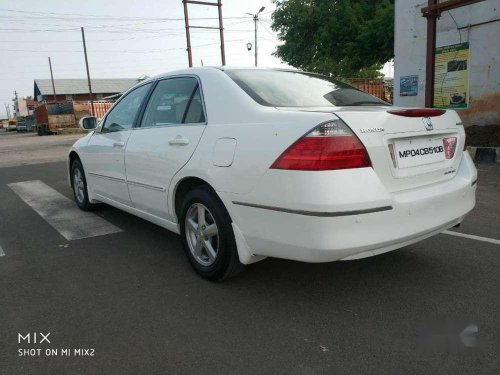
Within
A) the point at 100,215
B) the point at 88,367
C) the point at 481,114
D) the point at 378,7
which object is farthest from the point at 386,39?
the point at 88,367

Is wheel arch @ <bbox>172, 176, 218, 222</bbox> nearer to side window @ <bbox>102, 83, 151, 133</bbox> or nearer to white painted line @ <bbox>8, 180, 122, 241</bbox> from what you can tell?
side window @ <bbox>102, 83, 151, 133</bbox>

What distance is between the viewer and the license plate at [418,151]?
280 centimetres

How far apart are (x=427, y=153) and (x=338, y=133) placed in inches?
31.3

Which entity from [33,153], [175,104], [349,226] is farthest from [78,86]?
[349,226]

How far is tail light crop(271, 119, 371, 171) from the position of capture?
2.54m

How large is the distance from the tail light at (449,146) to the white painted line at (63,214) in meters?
3.44

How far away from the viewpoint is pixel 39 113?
37.9 meters

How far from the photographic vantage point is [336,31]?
17.0 meters

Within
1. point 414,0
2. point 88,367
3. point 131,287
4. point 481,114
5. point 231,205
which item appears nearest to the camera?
point 88,367

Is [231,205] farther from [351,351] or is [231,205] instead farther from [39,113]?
[39,113]

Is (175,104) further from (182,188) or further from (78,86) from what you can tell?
(78,86)

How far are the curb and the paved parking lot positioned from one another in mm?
4697

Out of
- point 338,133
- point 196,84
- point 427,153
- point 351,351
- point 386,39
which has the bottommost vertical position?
point 351,351

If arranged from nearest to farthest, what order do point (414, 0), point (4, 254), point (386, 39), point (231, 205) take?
point (231, 205)
point (4, 254)
point (414, 0)
point (386, 39)
